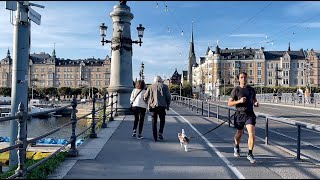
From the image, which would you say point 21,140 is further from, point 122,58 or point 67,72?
point 67,72

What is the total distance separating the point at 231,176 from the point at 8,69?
159209mm

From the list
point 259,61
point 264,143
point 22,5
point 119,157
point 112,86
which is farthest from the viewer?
point 259,61

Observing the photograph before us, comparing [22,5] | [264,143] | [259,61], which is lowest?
[264,143]

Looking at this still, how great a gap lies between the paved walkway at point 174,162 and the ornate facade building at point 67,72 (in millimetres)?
148661

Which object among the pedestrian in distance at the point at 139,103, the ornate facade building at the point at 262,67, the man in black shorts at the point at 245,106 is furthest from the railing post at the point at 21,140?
the ornate facade building at the point at 262,67

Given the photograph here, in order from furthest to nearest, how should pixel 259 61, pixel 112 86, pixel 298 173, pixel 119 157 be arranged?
pixel 259 61
pixel 112 86
pixel 119 157
pixel 298 173

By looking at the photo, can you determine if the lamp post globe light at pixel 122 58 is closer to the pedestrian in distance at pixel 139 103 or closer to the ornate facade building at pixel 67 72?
the pedestrian in distance at pixel 139 103

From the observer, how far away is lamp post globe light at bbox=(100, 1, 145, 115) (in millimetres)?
19516

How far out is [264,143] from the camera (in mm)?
10594

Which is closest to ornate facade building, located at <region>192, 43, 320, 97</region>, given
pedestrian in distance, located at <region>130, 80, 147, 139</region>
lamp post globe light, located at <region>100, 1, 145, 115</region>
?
lamp post globe light, located at <region>100, 1, 145, 115</region>

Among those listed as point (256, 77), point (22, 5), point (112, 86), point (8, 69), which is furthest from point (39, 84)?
point (22, 5)

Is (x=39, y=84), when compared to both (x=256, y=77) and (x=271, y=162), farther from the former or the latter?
(x=271, y=162)

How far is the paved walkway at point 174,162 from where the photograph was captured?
6.42 m

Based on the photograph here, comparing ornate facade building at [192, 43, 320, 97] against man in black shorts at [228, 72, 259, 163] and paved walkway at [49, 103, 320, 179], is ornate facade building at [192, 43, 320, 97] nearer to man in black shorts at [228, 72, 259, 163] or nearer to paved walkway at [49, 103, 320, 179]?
paved walkway at [49, 103, 320, 179]
